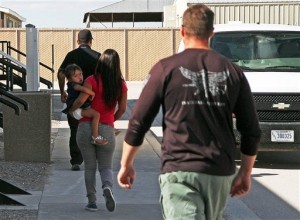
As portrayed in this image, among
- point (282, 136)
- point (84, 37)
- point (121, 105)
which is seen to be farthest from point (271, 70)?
point (121, 105)

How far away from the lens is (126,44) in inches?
1425

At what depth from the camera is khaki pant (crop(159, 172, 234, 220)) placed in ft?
13.8

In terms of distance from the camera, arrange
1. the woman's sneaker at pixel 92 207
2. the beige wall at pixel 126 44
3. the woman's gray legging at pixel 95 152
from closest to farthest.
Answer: the woman's gray legging at pixel 95 152
the woman's sneaker at pixel 92 207
the beige wall at pixel 126 44

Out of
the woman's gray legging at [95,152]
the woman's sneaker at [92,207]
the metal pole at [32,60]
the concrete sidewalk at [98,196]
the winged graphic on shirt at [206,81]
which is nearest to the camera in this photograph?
the winged graphic on shirt at [206,81]

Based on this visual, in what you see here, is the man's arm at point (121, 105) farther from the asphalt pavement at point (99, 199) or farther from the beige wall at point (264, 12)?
the beige wall at point (264, 12)

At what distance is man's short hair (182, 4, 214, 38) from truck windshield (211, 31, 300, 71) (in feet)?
25.9

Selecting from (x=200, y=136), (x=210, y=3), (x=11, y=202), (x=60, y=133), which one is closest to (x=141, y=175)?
(x=11, y=202)

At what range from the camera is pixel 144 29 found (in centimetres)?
3616

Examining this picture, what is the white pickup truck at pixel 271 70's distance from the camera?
1120 centimetres

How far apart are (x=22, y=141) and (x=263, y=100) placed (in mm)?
3602

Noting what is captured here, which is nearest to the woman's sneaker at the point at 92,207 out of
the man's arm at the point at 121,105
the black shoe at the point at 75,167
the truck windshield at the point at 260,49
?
the man's arm at the point at 121,105

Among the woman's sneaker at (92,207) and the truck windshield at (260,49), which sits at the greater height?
the truck windshield at (260,49)

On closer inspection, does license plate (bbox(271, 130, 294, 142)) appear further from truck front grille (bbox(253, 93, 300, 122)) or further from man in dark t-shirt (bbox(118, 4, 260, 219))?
man in dark t-shirt (bbox(118, 4, 260, 219))

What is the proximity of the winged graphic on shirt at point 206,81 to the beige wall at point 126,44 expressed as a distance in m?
31.8
